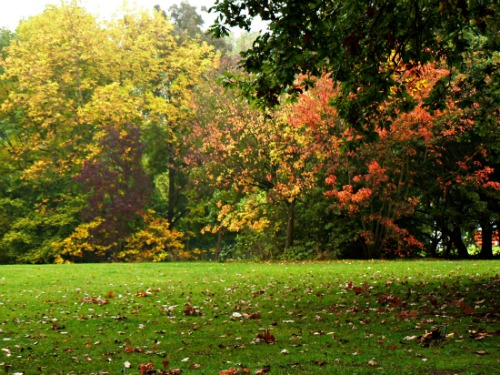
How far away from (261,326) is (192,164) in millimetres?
20198

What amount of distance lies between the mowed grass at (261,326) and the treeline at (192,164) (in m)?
8.07

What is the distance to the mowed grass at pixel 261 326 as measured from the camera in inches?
244

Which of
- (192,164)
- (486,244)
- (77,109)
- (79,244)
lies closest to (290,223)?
(192,164)

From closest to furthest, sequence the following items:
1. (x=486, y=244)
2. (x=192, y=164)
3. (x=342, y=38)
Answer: (x=342, y=38), (x=486, y=244), (x=192, y=164)

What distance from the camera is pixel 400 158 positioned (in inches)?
854

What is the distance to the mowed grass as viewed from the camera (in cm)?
619

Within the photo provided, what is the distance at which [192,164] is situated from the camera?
91.7ft

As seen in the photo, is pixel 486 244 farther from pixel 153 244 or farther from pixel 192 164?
pixel 153 244

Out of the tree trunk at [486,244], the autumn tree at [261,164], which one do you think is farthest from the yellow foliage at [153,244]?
the tree trunk at [486,244]

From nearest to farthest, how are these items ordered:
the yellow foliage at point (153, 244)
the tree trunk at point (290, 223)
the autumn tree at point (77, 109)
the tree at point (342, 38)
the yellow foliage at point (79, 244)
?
the tree at point (342, 38) < the tree trunk at point (290, 223) < the yellow foliage at point (79, 244) < the autumn tree at point (77, 109) < the yellow foliage at point (153, 244)

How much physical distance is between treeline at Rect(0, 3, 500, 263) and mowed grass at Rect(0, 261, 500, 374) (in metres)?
8.07

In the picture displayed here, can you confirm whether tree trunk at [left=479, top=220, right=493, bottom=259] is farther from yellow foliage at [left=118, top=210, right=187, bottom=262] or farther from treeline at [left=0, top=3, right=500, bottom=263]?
yellow foliage at [left=118, top=210, right=187, bottom=262]

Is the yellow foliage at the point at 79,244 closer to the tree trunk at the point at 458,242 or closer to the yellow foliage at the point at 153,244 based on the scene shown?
the yellow foliage at the point at 153,244

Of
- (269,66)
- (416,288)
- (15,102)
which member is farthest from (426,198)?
(15,102)
